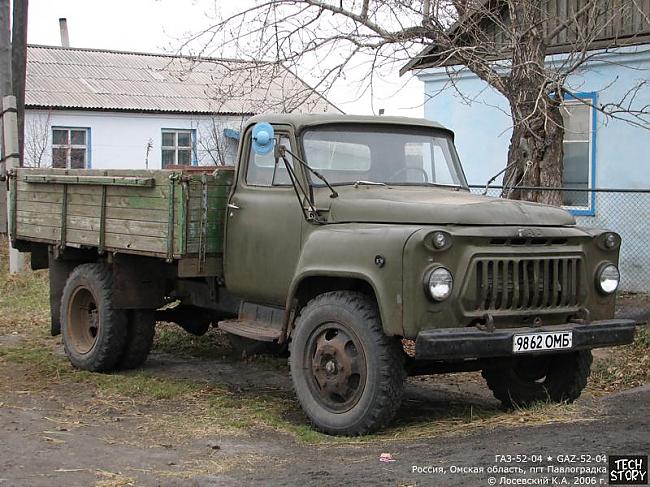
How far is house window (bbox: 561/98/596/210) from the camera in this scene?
14.2 meters

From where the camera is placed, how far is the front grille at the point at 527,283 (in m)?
6.34

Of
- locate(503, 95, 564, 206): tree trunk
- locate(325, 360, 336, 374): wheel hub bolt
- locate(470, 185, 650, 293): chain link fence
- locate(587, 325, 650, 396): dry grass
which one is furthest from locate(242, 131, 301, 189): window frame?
locate(470, 185, 650, 293): chain link fence

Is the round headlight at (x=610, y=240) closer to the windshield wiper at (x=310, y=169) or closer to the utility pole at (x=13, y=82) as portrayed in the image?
the windshield wiper at (x=310, y=169)

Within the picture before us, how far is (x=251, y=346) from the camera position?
8273 mm

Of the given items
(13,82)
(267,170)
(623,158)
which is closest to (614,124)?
(623,158)

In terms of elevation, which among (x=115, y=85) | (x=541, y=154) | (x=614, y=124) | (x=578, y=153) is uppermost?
(x=115, y=85)

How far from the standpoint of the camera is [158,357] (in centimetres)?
991

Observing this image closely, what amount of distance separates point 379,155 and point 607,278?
1833 millimetres

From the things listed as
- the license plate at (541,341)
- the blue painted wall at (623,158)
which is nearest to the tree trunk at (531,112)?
the blue painted wall at (623,158)

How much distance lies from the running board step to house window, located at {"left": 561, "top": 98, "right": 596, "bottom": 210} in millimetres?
7673

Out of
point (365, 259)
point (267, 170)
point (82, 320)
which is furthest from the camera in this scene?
point (82, 320)

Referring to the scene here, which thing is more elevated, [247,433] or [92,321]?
[92,321]

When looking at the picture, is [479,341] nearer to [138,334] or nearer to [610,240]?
[610,240]

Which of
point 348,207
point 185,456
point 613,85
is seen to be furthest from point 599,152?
point 185,456
